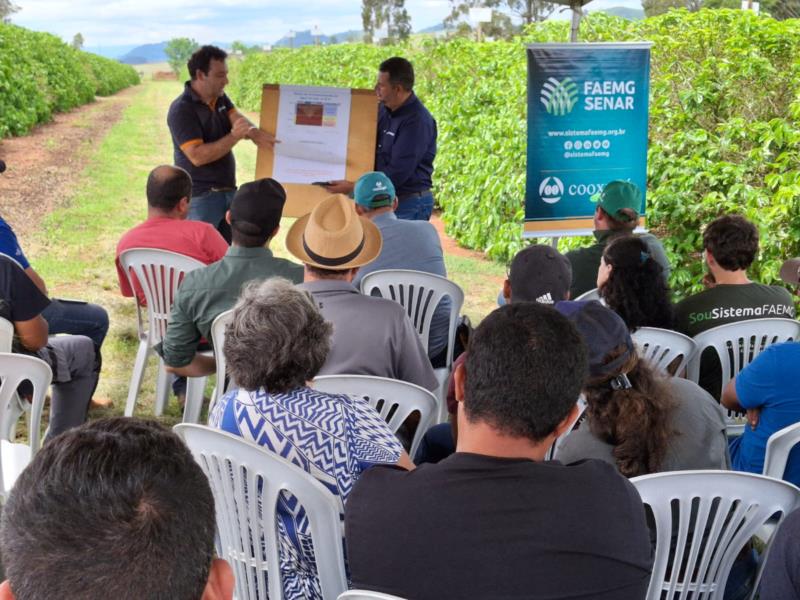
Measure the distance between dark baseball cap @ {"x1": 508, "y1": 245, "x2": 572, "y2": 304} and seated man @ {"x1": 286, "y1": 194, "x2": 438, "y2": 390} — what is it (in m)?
0.50

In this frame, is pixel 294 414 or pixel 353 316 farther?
pixel 353 316

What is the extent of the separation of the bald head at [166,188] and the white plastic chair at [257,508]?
2554mm

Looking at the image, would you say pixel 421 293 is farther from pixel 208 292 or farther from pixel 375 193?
pixel 208 292

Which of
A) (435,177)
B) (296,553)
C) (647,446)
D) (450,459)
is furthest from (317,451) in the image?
(435,177)

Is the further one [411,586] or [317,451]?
[317,451]

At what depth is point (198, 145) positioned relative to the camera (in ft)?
18.7

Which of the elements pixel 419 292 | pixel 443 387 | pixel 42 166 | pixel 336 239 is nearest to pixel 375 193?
pixel 419 292

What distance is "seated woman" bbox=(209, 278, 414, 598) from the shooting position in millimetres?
2172

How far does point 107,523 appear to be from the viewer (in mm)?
967

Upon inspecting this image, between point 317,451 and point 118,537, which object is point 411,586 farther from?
point 118,537

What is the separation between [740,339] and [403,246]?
5.68 feet

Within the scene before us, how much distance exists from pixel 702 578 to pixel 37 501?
1.83 m

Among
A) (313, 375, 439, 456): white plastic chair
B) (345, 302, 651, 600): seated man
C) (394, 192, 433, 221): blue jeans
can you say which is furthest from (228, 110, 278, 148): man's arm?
(345, 302, 651, 600): seated man

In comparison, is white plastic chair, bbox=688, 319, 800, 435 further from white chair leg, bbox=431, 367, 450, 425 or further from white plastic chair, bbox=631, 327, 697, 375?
white chair leg, bbox=431, 367, 450, 425
